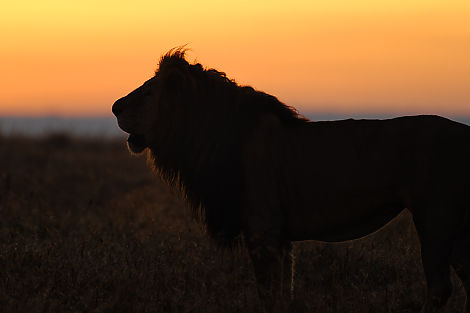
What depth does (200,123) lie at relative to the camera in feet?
21.1

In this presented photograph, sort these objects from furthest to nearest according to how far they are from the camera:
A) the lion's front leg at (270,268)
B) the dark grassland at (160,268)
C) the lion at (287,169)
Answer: the dark grassland at (160,268)
the lion's front leg at (270,268)
the lion at (287,169)

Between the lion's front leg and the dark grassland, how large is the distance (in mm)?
134

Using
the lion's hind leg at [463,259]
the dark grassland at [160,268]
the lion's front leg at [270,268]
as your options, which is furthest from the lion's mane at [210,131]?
the lion's hind leg at [463,259]

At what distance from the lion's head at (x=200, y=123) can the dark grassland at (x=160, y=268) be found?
0.43 meters

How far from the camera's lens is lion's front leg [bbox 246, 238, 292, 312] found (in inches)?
237

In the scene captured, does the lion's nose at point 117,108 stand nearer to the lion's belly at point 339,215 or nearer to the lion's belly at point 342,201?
the lion's belly at point 342,201

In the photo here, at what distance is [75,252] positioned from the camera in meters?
7.91

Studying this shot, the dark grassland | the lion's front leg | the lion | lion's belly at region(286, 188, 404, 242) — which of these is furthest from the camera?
the dark grassland

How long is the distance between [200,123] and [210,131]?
0.11 meters

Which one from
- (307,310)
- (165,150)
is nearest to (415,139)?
(307,310)

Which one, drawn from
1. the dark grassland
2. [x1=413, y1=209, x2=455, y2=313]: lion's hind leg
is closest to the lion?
[x1=413, y1=209, x2=455, y2=313]: lion's hind leg

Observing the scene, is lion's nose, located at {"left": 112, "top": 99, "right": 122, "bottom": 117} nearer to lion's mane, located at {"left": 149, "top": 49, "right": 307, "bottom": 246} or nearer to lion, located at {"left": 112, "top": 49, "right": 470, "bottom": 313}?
lion, located at {"left": 112, "top": 49, "right": 470, "bottom": 313}

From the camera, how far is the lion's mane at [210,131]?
20.5ft

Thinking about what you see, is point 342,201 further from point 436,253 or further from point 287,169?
point 436,253
